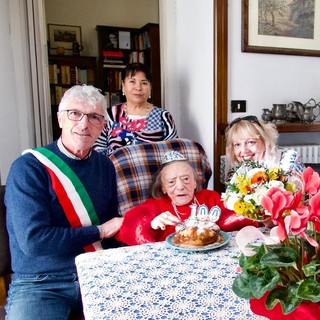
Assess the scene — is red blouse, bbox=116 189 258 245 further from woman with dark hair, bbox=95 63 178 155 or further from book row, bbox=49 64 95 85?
book row, bbox=49 64 95 85

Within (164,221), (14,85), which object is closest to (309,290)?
(164,221)

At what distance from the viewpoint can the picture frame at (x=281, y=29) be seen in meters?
2.71

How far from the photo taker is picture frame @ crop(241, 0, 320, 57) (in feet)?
8.88

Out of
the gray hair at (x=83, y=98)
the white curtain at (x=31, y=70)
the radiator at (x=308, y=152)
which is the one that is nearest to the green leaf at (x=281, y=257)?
the gray hair at (x=83, y=98)

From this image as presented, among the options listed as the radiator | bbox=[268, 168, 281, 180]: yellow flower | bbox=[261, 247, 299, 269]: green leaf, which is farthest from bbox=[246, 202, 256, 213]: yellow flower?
the radiator

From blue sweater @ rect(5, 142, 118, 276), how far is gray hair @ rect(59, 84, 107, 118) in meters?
0.20

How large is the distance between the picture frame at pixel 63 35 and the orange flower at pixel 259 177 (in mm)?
4718

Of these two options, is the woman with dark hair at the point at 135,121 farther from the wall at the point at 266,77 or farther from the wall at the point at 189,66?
the wall at the point at 266,77

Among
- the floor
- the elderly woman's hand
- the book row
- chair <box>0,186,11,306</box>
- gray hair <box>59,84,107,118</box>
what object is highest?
the book row

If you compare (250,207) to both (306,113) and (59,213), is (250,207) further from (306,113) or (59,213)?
(306,113)

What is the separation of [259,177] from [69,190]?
76 centimetres

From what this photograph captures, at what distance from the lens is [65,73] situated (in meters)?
4.84

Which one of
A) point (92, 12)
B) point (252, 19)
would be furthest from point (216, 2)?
point (92, 12)

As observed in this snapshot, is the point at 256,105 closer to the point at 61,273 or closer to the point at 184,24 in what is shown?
the point at 184,24
